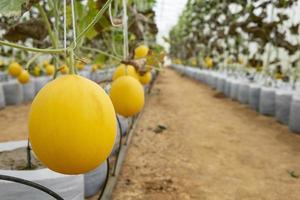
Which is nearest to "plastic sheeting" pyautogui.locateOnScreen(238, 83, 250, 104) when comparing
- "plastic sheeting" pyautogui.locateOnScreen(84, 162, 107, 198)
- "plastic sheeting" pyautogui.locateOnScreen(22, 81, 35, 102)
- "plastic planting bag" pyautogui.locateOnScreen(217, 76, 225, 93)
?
"plastic planting bag" pyautogui.locateOnScreen(217, 76, 225, 93)

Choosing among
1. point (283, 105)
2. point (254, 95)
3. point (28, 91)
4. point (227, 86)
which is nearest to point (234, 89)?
point (227, 86)

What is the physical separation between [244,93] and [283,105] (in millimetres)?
1598

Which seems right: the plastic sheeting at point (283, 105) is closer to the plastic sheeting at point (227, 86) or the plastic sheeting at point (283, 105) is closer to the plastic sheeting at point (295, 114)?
the plastic sheeting at point (295, 114)

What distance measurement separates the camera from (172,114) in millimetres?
4910

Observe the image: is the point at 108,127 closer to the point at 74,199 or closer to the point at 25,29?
the point at 74,199

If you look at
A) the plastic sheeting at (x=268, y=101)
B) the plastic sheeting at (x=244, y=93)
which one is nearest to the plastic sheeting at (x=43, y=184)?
the plastic sheeting at (x=268, y=101)

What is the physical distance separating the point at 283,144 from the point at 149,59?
205 centimetres

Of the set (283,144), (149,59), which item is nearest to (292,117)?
(283,144)

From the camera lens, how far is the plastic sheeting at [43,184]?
1318mm

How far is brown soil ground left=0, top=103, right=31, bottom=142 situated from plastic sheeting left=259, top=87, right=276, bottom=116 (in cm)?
288

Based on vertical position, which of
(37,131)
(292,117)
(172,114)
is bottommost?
(172,114)

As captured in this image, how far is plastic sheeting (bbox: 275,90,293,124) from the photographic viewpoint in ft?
13.1

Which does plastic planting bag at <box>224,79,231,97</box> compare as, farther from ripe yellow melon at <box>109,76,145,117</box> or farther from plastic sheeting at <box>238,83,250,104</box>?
ripe yellow melon at <box>109,76,145,117</box>

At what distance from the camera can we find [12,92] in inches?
221
